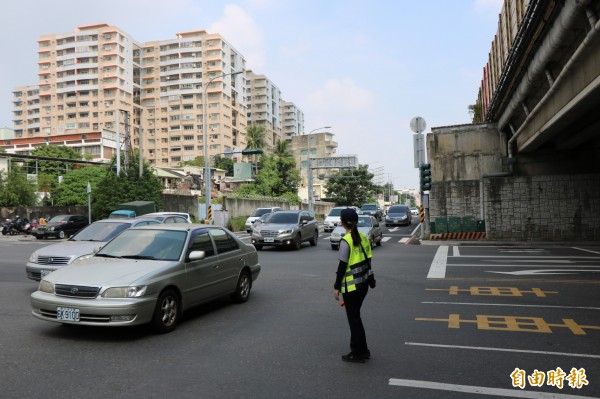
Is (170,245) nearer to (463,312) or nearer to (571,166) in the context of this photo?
(463,312)

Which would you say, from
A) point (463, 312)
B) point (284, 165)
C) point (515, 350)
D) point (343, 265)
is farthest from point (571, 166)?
point (284, 165)

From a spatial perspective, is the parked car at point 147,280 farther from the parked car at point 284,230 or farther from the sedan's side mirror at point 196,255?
the parked car at point 284,230

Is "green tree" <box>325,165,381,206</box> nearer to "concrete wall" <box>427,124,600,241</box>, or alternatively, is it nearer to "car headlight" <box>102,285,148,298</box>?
"concrete wall" <box>427,124,600,241</box>

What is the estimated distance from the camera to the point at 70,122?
340 feet

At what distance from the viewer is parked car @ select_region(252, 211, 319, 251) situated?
62.0 feet

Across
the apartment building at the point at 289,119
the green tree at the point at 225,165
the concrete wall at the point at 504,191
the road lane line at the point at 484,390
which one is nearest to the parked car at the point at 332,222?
the concrete wall at the point at 504,191

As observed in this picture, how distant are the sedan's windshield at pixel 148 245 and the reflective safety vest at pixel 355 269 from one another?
2.87 meters

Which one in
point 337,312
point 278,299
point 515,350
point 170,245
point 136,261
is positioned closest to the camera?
point 515,350

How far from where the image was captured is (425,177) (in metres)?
22.6

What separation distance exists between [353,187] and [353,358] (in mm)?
70316

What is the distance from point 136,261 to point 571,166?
21.7 metres

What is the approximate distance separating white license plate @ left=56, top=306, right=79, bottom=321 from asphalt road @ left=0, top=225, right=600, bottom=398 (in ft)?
1.04

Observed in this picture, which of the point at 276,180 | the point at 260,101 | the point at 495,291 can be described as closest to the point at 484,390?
the point at 495,291

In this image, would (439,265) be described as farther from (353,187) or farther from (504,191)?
(353,187)
